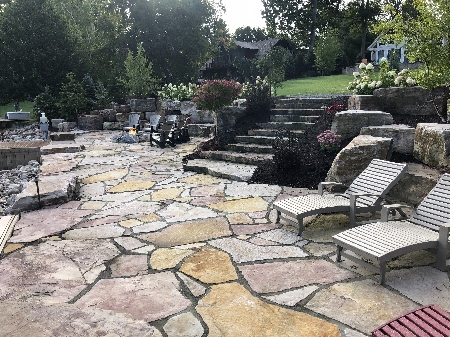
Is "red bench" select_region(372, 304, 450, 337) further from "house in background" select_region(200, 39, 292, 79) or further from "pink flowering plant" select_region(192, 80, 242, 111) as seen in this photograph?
"house in background" select_region(200, 39, 292, 79)

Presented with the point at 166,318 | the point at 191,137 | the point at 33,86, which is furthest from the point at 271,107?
the point at 33,86

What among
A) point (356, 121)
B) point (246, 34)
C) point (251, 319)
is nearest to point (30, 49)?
point (356, 121)

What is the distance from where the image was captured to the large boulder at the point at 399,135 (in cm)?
632

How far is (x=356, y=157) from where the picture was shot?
591 centimetres

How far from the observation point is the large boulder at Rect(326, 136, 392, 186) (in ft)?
19.4

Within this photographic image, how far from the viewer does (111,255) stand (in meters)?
4.14

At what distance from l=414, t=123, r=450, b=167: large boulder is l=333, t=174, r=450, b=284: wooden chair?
1416mm

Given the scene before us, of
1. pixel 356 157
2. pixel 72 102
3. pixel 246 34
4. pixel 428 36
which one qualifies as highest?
pixel 246 34

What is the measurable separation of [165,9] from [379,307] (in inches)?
994

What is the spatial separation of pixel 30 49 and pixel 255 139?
58.5ft

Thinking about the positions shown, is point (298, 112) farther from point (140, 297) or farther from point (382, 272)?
point (140, 297)

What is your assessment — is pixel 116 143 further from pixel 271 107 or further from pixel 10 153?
pixel 271 107

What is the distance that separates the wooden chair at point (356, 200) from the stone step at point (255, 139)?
443cm

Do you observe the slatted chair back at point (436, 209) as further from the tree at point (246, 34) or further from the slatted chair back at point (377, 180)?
the tree at point (246, 34)
